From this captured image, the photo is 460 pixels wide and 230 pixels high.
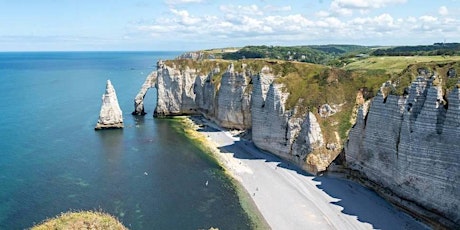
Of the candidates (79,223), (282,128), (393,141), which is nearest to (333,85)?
(282,128)

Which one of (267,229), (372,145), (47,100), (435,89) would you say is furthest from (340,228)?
(47,100)

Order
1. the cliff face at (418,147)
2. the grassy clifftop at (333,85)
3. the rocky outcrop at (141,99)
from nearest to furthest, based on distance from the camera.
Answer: the cliff face at (418,147)
the grassy clifftop at (333,85)
the rocky outcrop at (141,99)

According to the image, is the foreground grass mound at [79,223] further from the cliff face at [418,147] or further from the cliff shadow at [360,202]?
the cliff face at [418,147]

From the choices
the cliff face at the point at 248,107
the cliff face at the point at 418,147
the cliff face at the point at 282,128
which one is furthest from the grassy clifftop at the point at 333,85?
the cliff face at the point at 418,147

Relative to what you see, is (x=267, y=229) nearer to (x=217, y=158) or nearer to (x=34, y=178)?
(x=217, y=158)

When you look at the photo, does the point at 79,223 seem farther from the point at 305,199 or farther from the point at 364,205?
the point at 364,205

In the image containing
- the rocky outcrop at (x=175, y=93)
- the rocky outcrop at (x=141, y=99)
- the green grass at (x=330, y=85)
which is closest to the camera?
the green grass at (x=330, y=85)

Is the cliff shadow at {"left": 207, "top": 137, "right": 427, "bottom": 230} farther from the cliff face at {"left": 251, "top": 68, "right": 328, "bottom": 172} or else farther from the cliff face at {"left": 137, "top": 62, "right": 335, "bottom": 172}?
the cliff face at {"left": 137, "top": 62, "right": 335, "bottom": 172}
